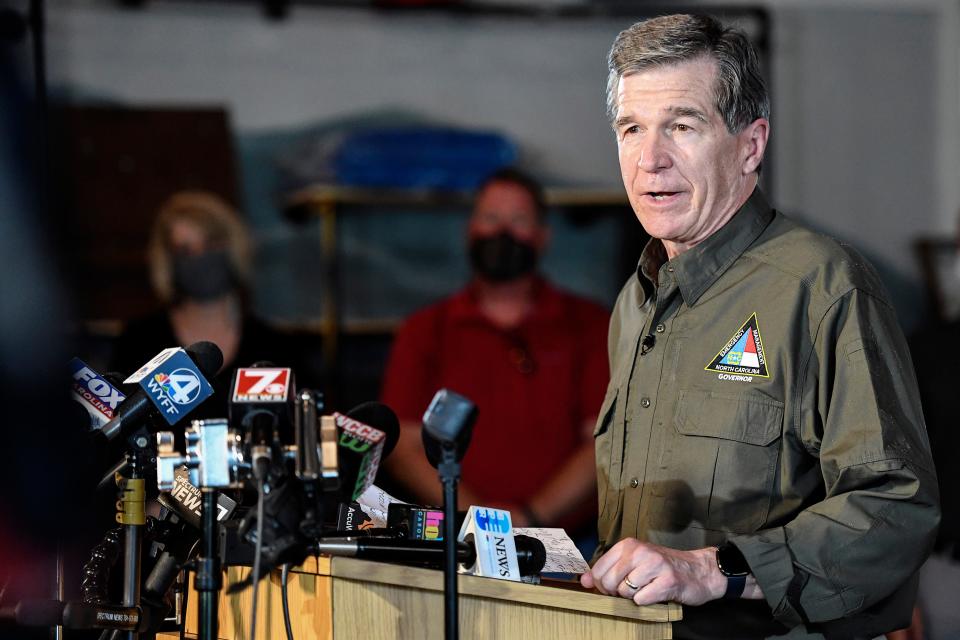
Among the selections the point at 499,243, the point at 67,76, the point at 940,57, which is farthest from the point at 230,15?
the point at 940,57

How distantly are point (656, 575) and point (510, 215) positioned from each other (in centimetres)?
258

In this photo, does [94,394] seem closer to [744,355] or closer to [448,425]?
[448,425]

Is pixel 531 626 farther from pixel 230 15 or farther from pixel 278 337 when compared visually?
pixel 230 15

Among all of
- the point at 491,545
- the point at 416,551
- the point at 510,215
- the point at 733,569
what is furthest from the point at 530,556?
the point at 510,215

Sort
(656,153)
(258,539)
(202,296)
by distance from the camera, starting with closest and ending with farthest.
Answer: (258,539) < (656,153) < (202,296)

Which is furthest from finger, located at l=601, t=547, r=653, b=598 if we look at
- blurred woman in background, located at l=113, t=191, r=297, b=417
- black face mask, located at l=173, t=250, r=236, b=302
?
black face mask, located at l=173, t=250, r=236, b=302

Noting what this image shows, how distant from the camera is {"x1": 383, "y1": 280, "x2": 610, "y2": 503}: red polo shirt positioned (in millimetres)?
3746

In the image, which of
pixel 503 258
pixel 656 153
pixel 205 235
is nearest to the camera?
pixel 656 153

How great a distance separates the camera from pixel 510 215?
4035 mm

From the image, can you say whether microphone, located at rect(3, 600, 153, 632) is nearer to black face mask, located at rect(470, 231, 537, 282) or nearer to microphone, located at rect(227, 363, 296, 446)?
microphone, located at rect(227, 363, 296, 446)

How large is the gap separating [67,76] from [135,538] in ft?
11.6

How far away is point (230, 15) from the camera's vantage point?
489 centimetres

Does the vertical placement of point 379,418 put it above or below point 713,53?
below

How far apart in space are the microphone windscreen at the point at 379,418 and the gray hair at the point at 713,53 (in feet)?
2.20
